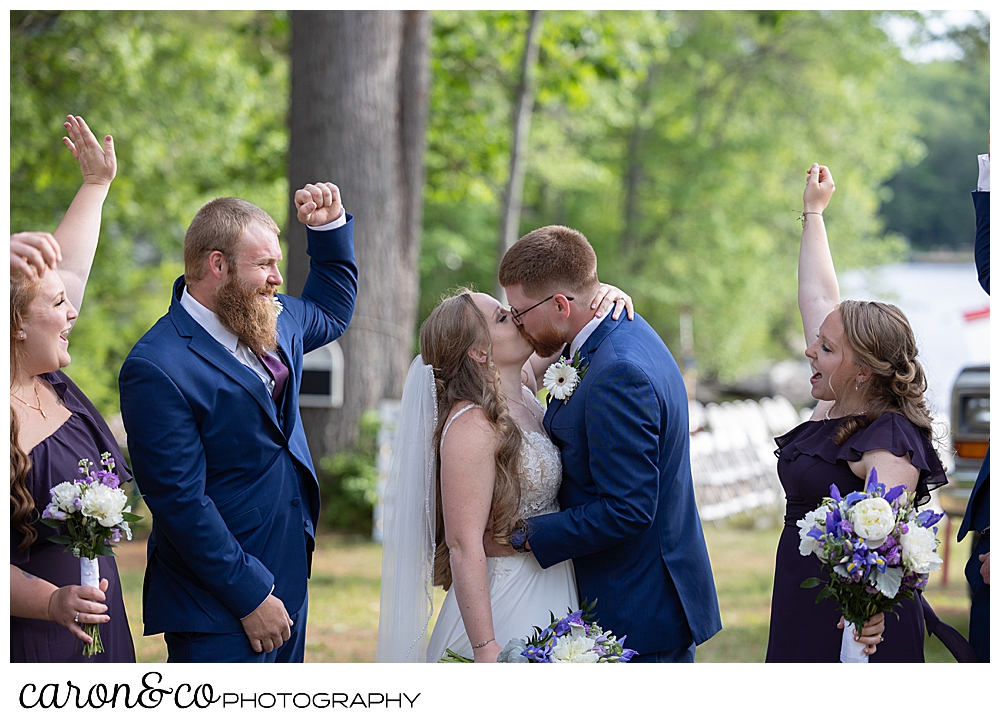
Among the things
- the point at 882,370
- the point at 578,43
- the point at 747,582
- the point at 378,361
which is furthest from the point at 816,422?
the point at 578,43

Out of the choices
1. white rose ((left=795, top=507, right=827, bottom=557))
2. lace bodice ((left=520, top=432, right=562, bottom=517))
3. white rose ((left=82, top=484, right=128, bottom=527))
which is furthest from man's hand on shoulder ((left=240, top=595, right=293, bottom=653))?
white rose ((left=795, top=507, right=827, bottom=557))

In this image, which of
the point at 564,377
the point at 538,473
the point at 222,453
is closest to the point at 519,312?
the point at 564,377

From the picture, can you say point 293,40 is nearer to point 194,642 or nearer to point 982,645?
point 194,642

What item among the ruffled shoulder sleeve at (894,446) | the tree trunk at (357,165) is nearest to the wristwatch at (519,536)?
the ruffled shoulder sleeve at (894,446)

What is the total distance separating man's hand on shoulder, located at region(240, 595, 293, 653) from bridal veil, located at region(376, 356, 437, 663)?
495 mm

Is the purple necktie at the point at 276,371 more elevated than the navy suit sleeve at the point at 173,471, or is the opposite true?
the purple necktie at the point at 276,371

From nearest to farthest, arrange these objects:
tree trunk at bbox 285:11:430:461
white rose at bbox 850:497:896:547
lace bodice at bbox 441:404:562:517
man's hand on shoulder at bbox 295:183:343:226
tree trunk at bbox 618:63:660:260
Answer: white rose at bbox 850:497:896:547
lace bodice at bbox 441:404:562:517
man's hand on shoulder at bbox 295:183:343:226
tree trunk at bbox 285:11:430:461
tree trunk at bbox 618:63:660:260

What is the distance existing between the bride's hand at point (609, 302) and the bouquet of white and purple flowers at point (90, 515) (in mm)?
1719

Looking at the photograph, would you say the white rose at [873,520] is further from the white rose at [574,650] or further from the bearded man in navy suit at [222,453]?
the bearded man in navy suit at [222,453]

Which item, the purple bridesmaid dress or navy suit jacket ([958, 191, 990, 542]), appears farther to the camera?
navy suit jacket ([958, 191, 990, 542])

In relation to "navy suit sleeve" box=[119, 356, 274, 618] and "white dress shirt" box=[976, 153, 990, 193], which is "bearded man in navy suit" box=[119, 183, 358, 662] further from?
"white dress shirt" box=[976, 153, 990, 193]

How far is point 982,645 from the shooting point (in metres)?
3.11

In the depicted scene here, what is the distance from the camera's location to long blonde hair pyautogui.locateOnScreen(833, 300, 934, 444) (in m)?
3.15

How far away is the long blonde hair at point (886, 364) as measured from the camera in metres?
3.15
